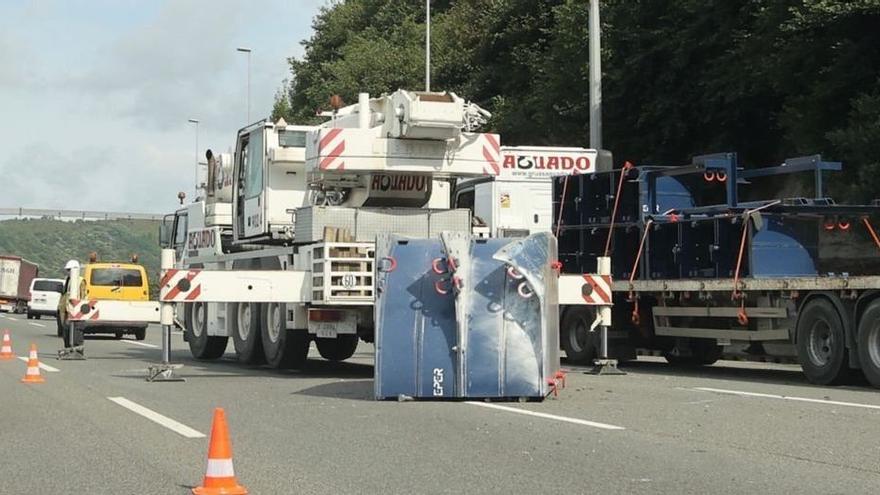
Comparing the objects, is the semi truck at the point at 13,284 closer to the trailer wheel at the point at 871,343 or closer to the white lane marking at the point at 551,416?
the white lane marking at the point at 551,416

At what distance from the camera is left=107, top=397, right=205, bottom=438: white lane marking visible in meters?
11.2

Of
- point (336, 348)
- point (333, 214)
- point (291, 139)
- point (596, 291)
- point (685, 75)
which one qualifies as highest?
point (685, 75)

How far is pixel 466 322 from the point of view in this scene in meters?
13.6

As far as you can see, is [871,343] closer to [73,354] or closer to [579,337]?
[579,337]

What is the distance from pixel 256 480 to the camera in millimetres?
8734

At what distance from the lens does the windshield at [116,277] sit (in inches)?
1320

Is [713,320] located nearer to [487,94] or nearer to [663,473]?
[663,473]

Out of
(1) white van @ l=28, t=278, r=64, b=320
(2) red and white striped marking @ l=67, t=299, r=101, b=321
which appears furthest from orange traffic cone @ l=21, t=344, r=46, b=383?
(1) white van @ l=28, t=278, r=64, b=320

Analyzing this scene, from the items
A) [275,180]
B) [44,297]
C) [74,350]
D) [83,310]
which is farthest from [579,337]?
[44,297]

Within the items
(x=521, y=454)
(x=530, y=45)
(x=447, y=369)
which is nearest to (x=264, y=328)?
(x=447, y=369)

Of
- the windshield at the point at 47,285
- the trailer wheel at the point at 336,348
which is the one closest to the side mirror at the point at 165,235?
the trailer wheel at the point at 336,348

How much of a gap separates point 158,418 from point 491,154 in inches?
273

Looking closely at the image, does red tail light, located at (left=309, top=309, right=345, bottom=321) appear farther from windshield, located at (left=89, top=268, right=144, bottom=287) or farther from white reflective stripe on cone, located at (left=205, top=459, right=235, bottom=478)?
windshield, located at (left=89, top=268, right=144, bottom=287)

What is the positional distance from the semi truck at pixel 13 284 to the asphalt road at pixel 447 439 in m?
57.1
